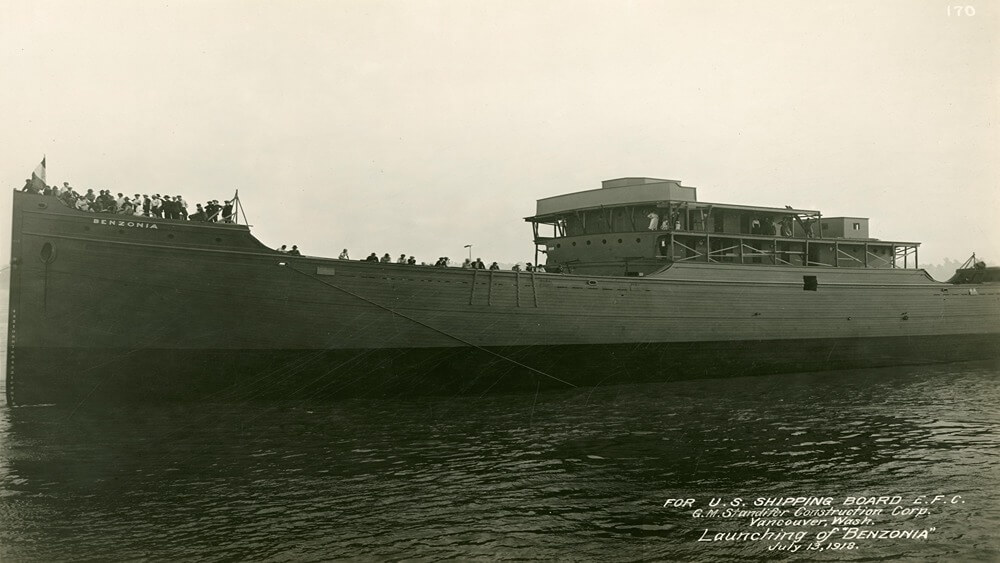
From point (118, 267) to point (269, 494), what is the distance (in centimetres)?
781

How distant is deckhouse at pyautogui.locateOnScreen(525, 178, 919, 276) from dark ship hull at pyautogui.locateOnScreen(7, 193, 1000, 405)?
1.16 meters

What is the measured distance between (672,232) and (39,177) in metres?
16.2

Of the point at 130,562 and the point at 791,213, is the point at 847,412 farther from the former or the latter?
the point at 130,562

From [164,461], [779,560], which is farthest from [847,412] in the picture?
[164,461]

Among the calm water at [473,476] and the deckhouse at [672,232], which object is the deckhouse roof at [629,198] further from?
the calm water at [473,476]

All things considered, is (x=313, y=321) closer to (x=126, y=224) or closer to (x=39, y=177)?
(x=126, y=224)

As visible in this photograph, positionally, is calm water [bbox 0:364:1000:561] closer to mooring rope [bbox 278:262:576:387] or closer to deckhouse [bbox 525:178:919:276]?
mooring rope [bbox 278:262:576:387]

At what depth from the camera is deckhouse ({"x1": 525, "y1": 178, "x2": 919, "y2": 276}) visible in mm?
19859

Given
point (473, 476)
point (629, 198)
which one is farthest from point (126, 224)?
point (629, 198)

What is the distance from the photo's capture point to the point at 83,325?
526 inches

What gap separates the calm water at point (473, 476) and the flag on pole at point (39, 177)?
4773 mm

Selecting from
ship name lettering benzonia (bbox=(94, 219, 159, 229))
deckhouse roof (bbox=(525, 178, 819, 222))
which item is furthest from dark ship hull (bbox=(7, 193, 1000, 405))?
deckhouse roof (bbox=(525, 178, 819, 222))

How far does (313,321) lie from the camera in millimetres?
14531

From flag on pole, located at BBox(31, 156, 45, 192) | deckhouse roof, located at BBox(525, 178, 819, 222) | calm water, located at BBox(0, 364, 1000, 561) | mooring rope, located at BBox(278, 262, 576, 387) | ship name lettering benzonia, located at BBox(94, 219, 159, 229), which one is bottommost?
calm water, located at BBox(0, 364, 1000, 561)
